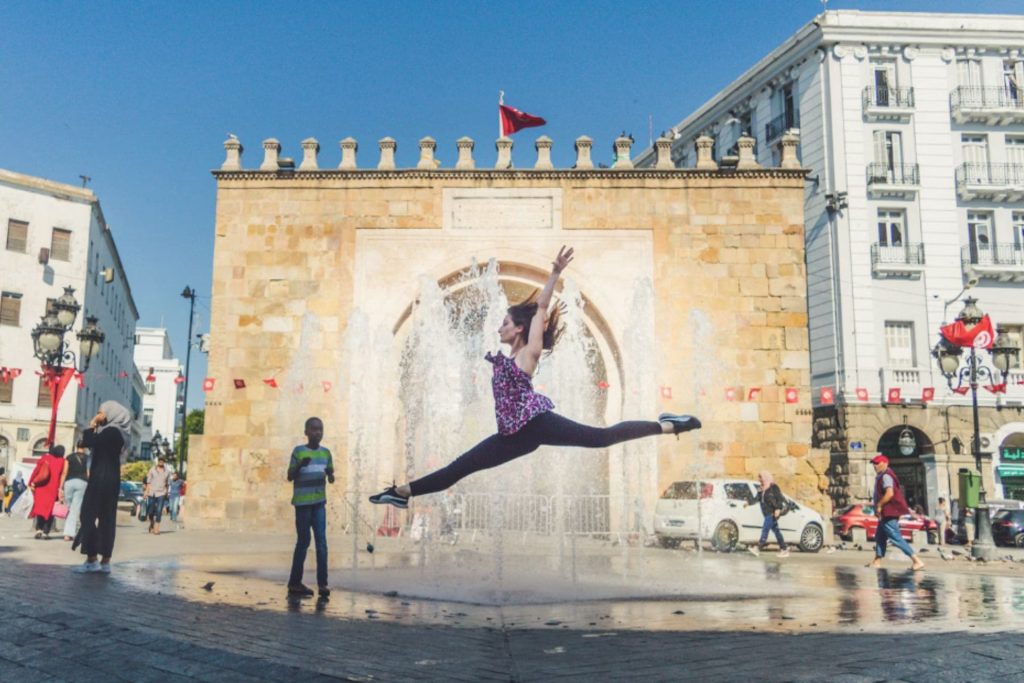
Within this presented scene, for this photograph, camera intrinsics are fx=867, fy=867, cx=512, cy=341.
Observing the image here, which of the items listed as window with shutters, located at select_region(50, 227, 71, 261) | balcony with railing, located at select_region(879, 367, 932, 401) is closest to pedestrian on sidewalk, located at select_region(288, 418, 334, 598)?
balcony with railing, located at select_region(879, 367, 932, 401)

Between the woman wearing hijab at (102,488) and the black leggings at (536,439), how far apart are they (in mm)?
4108

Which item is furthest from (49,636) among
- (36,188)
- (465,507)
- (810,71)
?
(36,188)

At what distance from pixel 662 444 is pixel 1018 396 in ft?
48.7

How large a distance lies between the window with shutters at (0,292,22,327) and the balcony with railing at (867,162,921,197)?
31.3m

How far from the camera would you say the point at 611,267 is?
18.9m

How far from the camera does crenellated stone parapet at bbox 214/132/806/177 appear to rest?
19172mm

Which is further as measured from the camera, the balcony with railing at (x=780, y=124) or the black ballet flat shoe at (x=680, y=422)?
the balcony with railing at (x=780, y=124)

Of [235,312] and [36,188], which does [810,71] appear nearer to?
[235,312]

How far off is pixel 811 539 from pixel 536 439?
12911 millimetres

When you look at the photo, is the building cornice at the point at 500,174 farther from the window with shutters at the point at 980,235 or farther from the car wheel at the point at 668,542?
the window with shutters at the point at 980,235

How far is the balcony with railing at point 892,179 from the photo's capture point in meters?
27.7

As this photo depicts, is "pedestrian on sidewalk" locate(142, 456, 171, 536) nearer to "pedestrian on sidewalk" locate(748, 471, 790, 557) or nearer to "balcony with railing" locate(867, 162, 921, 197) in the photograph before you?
"pedestrian on sidewalk" locate(748, 471, 790, 557)

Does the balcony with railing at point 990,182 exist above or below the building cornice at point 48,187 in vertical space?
A: below

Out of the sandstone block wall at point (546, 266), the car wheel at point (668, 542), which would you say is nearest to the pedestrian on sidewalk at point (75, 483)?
the sandstone block wall at point (546, 266)
